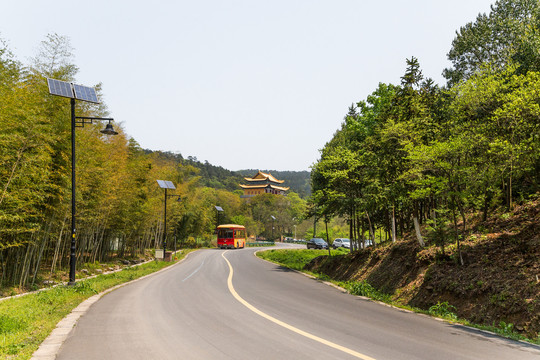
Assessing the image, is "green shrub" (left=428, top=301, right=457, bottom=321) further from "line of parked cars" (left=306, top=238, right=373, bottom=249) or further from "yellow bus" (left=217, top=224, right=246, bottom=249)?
"yellow bus" (left=217, top=224, right=246, bottom=249)

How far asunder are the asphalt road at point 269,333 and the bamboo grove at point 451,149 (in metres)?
4.57

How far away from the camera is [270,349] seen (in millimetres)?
4918

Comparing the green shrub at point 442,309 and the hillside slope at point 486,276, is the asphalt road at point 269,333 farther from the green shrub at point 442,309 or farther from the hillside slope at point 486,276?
the hillside slope at point 486,276

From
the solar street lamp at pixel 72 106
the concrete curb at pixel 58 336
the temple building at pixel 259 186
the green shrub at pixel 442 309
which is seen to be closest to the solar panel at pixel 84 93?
the solar street lamp at pixel 72 106

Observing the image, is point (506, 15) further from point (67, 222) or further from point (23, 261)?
point (23, 261)

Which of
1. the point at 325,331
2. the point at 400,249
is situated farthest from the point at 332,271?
the point at 325,331

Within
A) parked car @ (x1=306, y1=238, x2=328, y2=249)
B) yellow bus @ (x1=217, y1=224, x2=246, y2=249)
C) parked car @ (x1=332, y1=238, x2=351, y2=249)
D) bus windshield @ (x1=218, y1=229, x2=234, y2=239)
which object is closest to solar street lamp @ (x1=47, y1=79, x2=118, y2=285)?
parked car @ (x1=306, y1=238, x2=328, y2=249)

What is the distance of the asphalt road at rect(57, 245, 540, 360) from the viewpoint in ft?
15.7

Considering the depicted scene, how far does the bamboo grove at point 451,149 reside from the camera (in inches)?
380

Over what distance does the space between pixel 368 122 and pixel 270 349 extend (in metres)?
18.9

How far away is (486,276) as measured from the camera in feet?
29.3

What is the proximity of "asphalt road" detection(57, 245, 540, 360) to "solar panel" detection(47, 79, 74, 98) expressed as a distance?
7.16 meters

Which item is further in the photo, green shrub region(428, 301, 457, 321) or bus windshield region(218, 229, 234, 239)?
bus windshield region(218, 229, 234, 239)

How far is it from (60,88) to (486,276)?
1450 cm
